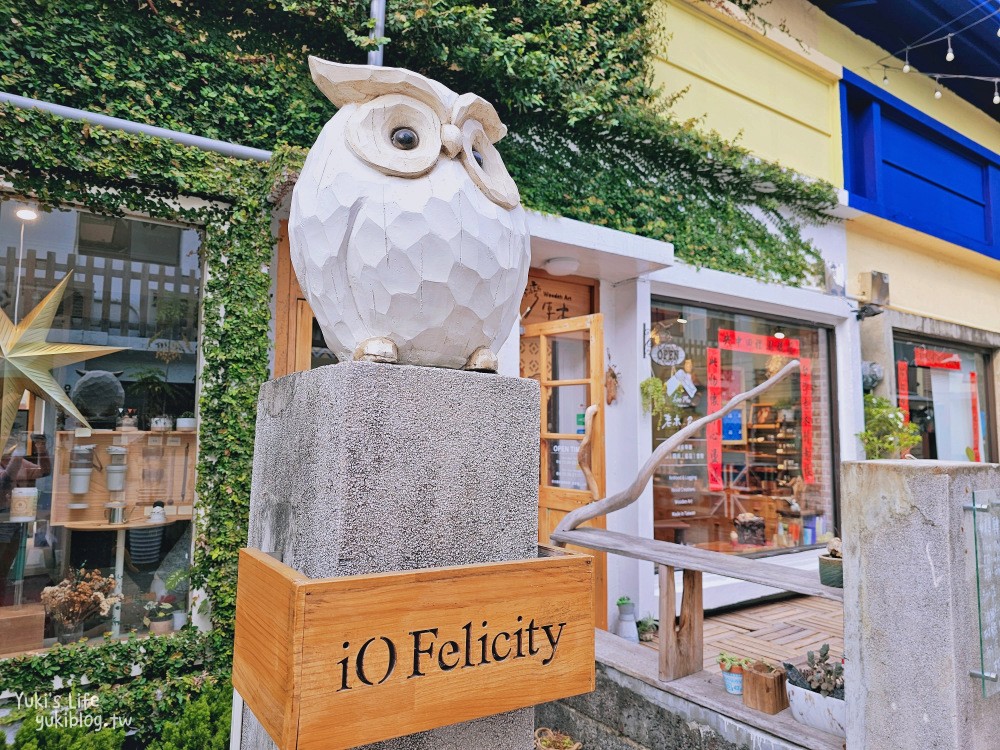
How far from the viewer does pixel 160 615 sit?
10.4 ft

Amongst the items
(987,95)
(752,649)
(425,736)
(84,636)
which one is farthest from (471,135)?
(987,95)

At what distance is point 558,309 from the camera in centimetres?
483

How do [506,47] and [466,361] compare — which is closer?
[466,361]

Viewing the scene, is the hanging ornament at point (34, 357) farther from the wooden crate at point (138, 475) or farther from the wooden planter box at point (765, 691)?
the wooden planter box at point (765, 691)

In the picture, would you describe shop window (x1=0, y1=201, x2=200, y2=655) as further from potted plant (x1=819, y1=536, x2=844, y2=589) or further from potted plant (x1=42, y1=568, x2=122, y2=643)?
potted plant (x1=819, y1=536, x2=844, y2=589)

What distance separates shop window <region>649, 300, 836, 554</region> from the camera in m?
5.25

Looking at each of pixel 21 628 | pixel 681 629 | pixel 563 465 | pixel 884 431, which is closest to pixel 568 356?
pixel 563 465

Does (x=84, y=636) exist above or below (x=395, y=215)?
below

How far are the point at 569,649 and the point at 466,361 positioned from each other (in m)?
0.81

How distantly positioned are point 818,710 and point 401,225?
2523 millimetres

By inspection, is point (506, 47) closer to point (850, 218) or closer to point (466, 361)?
point (466, 361)

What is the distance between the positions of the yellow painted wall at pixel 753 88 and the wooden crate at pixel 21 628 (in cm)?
542

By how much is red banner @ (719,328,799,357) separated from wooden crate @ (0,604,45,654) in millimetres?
5092

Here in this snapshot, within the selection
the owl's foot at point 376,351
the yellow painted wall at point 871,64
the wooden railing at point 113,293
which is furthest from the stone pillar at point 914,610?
the yellow painted wall at point 871,64
